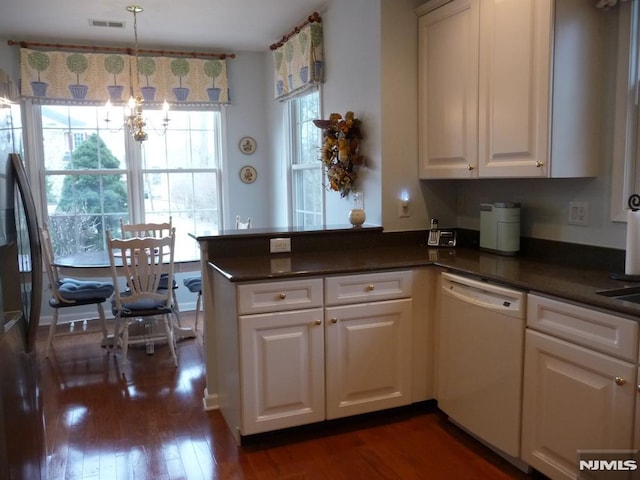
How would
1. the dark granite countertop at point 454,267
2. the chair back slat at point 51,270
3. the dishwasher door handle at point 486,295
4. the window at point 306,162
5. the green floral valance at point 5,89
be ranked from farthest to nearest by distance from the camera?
the window at point 306,162
the chair back slat at point 51,270
the dishwasher door handle at point 486,295
the dark granite countertop at point 454,267
the green floral valance at point 5,89

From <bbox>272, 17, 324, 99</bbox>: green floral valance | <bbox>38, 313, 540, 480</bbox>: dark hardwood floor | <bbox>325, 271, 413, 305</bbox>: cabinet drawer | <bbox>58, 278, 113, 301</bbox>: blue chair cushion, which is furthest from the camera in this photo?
<bbox>272, 17, 324, 99</bbox>: green floral valance

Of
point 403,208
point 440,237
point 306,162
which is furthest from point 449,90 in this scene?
point 306,162

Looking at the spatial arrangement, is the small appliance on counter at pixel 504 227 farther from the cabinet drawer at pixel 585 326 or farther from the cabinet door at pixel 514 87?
the cabinet drawer at pixel 585 326

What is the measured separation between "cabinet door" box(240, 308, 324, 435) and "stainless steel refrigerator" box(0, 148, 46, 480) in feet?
2.96

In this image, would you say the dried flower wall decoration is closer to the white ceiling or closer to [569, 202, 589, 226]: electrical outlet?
the white ceiling

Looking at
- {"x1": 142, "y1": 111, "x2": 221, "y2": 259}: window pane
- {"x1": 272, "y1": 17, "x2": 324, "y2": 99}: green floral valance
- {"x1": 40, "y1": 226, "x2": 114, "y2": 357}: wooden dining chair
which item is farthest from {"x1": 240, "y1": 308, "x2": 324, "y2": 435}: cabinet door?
{"x1": 142, "y1": 111, "x2": 221, "y2": 259}: window pane

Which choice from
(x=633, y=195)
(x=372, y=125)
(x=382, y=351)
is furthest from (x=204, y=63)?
(x=633, y=195)

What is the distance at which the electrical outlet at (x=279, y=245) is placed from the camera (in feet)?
10.3

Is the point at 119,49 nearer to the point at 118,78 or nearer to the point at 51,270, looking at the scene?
the point at 118,78

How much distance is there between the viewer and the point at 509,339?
2.33 meters

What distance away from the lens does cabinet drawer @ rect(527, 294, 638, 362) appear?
183 cm

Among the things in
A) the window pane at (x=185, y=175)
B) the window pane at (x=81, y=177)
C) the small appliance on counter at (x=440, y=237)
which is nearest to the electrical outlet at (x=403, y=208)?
the small appliance on counter at (x=440, y=237)

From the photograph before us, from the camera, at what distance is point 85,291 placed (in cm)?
412

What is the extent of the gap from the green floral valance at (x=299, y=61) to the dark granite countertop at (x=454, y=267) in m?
1.66
